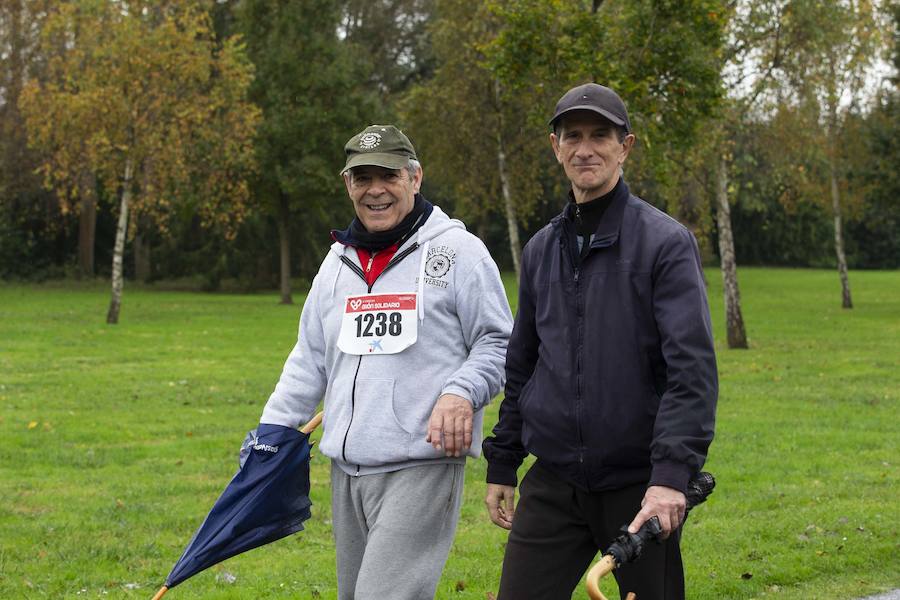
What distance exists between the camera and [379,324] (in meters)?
4.23

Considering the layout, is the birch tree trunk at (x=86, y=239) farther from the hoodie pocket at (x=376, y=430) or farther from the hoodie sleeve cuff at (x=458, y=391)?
the hoodie sleeve cuff at (x=458, y=391)

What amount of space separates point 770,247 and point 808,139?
44510 millimetres

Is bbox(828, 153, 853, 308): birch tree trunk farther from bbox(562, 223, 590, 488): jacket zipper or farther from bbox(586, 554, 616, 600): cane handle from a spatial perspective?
bbox(586, 554, 616, 600): cane handle

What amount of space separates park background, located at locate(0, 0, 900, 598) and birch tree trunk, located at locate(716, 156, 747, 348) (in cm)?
Answer: 7

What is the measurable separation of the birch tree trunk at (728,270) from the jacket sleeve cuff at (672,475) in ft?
61.9

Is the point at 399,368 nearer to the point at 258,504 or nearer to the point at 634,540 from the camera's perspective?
the point at 258,504

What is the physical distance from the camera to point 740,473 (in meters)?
9.98

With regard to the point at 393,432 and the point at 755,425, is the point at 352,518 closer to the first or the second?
the point at 393,432

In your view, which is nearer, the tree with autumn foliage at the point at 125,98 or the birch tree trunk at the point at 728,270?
the birch tree trunk at the point at 728,270

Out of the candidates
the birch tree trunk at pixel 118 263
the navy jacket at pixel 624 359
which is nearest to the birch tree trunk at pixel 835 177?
the birch tree trunk at pixel 118 263

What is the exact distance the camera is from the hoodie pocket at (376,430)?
4.14m

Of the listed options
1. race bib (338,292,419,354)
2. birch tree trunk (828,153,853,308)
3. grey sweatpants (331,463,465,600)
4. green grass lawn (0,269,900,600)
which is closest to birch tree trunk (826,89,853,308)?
birch tree trunk (828,153,853,308)

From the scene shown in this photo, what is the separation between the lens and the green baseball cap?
429 centimetres

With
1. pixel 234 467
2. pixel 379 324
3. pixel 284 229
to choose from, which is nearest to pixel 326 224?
pixel 284 229
